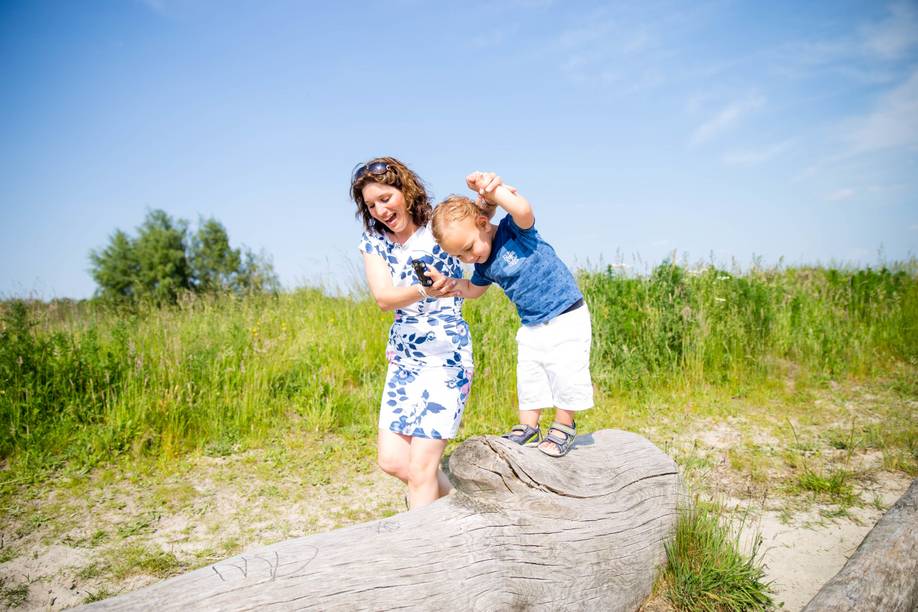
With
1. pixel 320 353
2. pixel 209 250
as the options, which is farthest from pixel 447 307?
pixel 209 250

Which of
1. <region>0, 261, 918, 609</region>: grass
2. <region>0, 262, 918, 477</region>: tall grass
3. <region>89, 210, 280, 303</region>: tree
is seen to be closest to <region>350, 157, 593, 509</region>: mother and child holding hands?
<region>0, 261, 918, 609</region>: grass

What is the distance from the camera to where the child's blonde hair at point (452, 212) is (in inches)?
106

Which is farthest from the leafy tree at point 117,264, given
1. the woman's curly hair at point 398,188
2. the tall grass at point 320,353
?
the woman's curly hair at point 398,188

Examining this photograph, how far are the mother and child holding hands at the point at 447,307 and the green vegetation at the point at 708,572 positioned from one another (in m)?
0.80

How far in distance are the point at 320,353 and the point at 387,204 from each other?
142 inches

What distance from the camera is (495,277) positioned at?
114 inches

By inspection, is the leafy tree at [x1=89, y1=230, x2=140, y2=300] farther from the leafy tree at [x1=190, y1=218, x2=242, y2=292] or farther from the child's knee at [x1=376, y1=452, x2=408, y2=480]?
→ the child's knee at [x1=376, y1=452, x2=408, y2=480]

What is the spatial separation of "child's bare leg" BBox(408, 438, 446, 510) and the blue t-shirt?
0.86 m

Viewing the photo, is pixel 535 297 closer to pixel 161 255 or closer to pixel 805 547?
pixel 805 547

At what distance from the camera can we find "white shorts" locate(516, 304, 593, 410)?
282 cm

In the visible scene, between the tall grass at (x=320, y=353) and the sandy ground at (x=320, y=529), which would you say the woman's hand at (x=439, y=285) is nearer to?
the sandy ground at (x=320, y=529)

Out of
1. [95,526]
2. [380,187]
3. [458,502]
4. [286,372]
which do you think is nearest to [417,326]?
[380,187]

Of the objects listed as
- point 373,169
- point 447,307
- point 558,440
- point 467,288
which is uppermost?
point 373,169

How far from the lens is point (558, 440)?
2799mm
